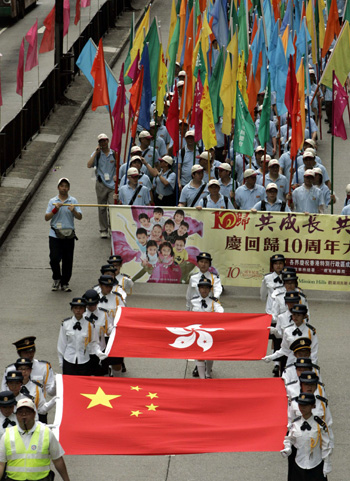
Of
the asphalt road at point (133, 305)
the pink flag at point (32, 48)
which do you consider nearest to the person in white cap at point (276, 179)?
the asphalt road at point (133, 305)

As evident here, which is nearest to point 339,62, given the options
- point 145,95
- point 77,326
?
point 145,95

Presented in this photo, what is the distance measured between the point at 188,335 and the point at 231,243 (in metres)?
3.88

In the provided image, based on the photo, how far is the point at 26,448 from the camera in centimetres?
1042

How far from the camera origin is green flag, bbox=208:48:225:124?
20719 millimetres

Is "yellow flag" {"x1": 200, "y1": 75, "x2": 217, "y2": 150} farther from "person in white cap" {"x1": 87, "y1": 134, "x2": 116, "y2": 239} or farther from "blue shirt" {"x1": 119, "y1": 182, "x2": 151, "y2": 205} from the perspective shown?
"person in white cap" {"x1": 87, "y1": 134, "x2": 116, "y2": 239}

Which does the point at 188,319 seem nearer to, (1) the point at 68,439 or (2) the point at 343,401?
(2) the point at 343,401

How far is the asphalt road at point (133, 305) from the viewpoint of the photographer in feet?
40.7

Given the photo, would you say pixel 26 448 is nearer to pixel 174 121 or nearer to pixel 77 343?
pixel 77 343

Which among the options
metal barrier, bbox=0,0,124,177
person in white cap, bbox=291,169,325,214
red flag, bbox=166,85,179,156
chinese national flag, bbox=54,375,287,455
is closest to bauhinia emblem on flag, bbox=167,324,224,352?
chinese national flag, bbox=54,375,287,455

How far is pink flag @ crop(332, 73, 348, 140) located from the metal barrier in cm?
721

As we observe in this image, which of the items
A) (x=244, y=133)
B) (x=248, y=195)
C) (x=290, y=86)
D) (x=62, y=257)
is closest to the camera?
(x=62, y=257)

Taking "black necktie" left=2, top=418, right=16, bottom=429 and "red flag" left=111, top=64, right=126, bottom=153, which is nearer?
"black necktie" left=2, top=418, right=16, bottom=429

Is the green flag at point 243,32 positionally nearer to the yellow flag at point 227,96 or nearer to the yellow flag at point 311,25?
the yellow flag at point 311,25

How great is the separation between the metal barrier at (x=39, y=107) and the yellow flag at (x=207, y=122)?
5.47 meters
